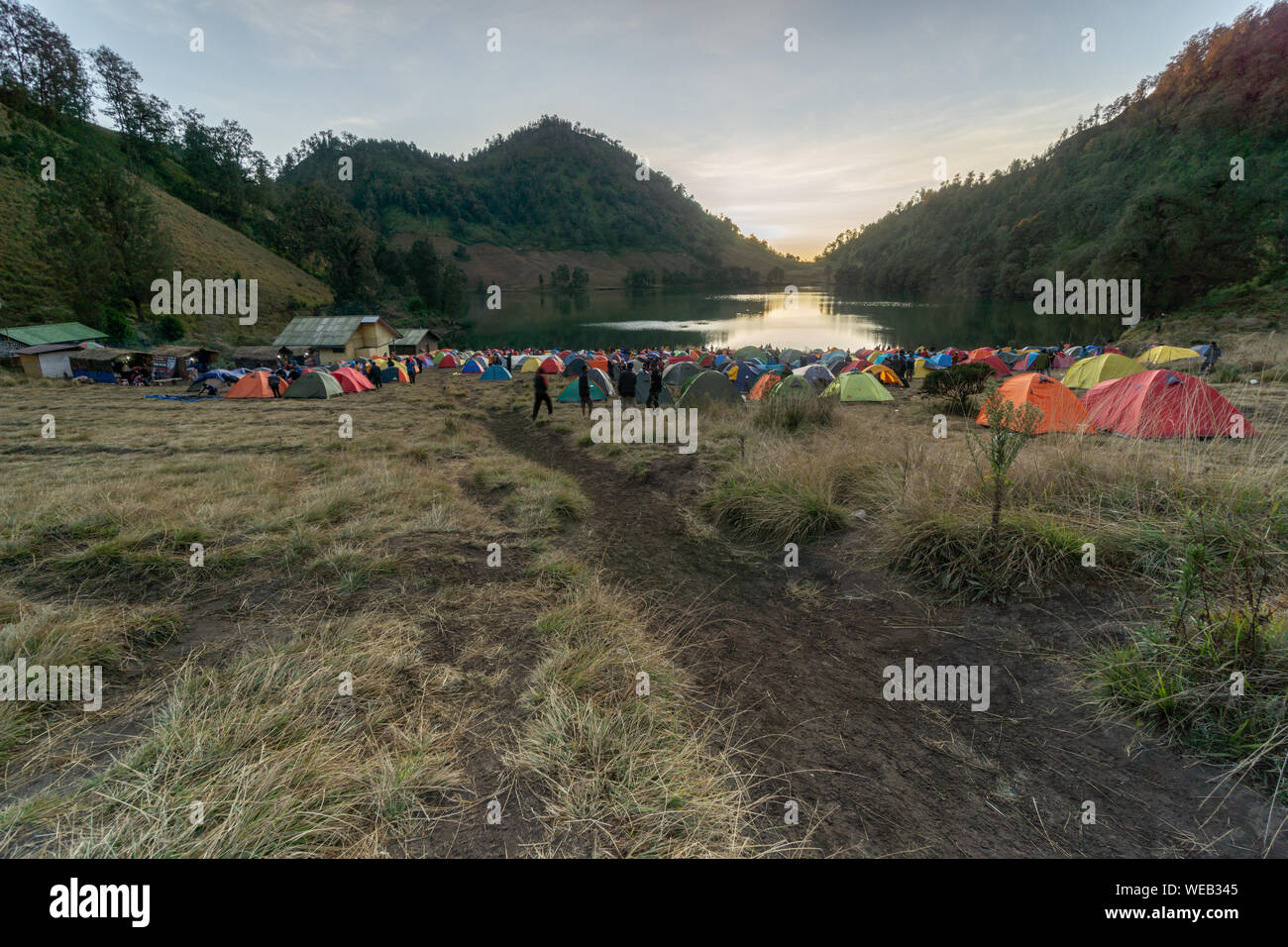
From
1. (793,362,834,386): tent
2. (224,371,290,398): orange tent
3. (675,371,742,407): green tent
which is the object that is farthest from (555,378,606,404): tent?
(224,371,290,398): orange tent

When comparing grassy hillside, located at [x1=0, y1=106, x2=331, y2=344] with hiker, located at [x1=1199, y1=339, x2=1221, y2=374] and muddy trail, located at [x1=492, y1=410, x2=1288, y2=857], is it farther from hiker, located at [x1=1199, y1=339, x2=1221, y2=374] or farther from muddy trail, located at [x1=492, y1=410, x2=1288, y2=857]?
hiker, located at [x1=1199, y1=339, x2=1221, y2=374]

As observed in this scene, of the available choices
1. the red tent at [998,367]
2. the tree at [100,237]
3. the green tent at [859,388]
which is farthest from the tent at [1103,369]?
the tree at [100,237]

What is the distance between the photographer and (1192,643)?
9.45 feet

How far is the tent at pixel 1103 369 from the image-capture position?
17.1 meters

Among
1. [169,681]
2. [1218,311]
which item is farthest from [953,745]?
[1218,311]

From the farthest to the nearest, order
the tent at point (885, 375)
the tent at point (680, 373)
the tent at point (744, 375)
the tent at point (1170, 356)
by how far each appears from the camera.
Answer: the tent at point (744, 375) → the tent at point (885, 375) → the tent at point (680, 373) → the tent at point (1170, 356)

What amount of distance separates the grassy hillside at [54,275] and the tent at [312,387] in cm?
2592

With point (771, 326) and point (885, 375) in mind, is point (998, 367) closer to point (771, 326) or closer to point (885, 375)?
point (885, 375)

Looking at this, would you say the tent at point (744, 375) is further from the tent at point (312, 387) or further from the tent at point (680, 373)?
the tent at point (312, 387)

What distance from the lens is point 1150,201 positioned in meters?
51.6

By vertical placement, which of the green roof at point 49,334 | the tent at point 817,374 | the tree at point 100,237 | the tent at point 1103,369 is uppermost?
the tree at point 100,237

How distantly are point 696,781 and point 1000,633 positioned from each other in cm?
283

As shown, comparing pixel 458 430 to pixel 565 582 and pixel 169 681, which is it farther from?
pixel 169 681

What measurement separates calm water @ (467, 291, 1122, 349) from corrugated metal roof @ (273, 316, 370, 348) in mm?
24957
